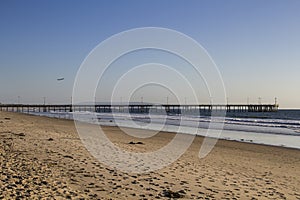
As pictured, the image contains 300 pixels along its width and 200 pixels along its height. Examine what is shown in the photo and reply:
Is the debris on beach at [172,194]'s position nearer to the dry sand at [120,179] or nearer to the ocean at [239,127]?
the dry sand at [120,179]

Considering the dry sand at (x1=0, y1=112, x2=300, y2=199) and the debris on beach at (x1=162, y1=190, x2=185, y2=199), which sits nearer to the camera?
the dry sand at (x1=0, y1=112, x2=300, y2=199)

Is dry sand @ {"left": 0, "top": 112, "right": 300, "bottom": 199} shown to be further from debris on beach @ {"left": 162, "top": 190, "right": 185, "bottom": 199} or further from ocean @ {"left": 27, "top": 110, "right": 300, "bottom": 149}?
ocean @ {"left": 27, "top": 110, "right": 300, "bottom": 149}

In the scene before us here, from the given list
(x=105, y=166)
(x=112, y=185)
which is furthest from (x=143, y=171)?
(x=112, y=185)

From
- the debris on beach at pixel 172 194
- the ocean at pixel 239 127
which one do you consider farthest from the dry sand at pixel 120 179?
the ocean at pixel 239 127

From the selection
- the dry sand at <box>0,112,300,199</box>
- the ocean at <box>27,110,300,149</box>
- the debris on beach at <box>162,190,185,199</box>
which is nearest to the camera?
the dry sand at <box>0,112,300,199</box>

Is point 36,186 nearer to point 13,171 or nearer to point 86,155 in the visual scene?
point 13,171

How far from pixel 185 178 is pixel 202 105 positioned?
14225 centimetres

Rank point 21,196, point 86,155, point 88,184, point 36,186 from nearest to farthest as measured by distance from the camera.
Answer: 1. point 21,196
2. point 36,186
3. point 88,184
4. point 86,155

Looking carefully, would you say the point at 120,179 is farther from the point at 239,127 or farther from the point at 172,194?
the point at 239,127

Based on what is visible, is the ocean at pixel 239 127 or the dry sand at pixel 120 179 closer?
the dry sand at pixel 120 179

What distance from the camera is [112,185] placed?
304 inches

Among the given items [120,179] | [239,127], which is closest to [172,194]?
[120,179]

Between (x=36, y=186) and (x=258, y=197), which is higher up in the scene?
(x=36, y=186)

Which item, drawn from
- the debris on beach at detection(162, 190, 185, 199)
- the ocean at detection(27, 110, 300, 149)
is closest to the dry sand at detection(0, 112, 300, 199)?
the debris on beach at detection(162, 190, 185, 199)
